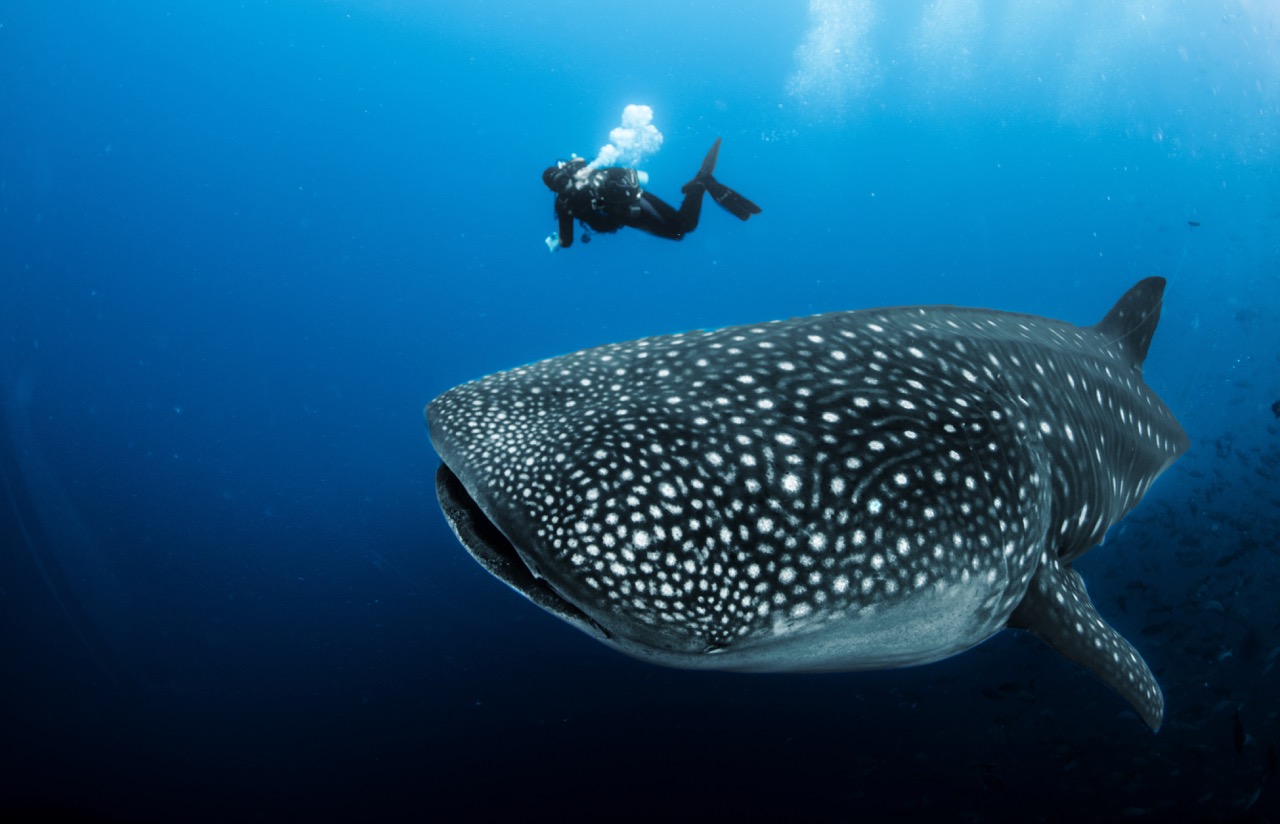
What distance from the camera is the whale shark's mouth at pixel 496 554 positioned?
196 centimetres

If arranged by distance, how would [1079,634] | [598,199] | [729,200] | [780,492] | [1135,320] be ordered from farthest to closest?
[729,200]
[598,199]
[1135,320]
[1079,634]
[780,492]

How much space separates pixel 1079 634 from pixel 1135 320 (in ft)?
10.2

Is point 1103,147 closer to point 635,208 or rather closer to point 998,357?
point 635,208

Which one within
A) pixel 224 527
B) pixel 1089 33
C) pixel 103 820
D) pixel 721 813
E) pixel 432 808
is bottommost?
pixel 103 820

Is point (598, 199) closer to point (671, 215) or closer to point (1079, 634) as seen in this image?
point (671, 215)

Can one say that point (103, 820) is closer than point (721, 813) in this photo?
No

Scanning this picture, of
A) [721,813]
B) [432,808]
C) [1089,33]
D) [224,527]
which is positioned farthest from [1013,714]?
[1089,33]

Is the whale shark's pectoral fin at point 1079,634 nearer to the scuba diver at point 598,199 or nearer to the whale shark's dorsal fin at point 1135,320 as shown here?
the whale shark's dorsal fin at point 1135,320

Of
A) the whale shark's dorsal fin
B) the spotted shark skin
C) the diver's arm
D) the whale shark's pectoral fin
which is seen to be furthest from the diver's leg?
the whale shark's pectoral fin

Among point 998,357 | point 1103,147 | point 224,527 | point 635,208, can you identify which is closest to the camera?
point 998,357

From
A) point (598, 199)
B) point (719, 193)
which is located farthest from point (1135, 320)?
point (719, 193)

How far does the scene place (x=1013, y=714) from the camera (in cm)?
884

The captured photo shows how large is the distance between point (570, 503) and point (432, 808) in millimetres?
12087

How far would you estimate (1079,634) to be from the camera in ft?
9.98
